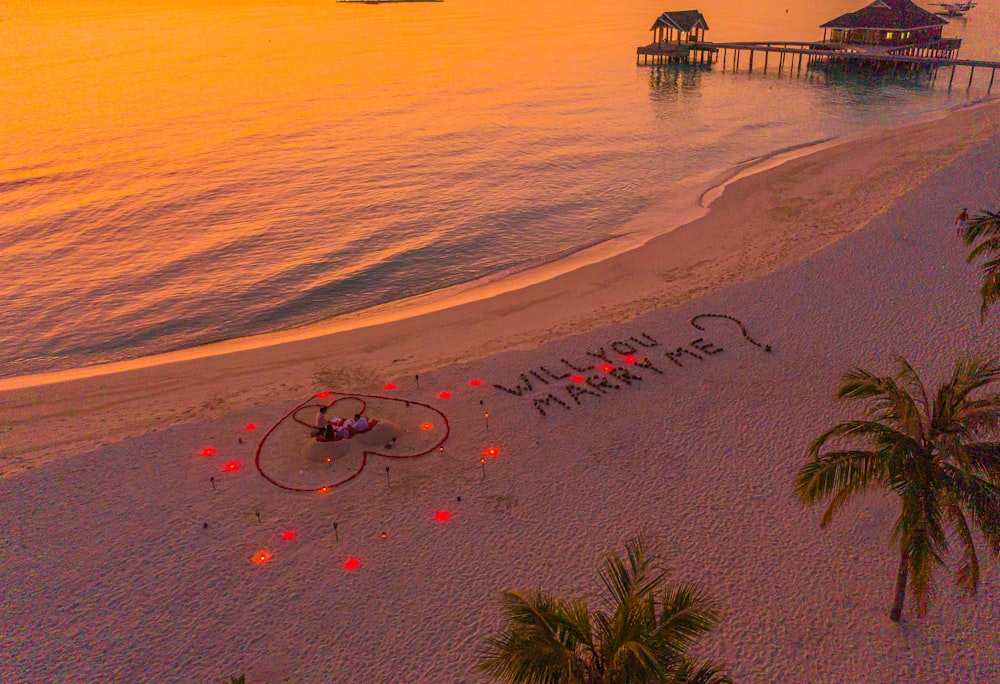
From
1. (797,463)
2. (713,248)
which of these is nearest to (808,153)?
(713,248)

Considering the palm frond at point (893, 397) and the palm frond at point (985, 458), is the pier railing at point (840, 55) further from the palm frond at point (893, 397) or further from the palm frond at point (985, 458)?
the palm frond at point (985, 458)

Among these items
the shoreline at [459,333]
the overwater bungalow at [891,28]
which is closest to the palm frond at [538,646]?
the shoreline at [459,333]

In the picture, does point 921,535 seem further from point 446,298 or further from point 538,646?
point 446,298

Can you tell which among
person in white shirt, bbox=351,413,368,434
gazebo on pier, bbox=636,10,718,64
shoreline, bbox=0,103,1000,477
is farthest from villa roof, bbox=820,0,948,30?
person in white shirt, bbox=351,413,368,434

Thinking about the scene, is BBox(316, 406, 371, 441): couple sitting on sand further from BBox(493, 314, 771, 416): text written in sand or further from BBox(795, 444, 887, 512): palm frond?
BBox(795, 444, 887, 512): palm frond

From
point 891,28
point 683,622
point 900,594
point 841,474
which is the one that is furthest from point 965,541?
point 891,28

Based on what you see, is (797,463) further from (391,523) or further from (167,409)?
(167,409)
